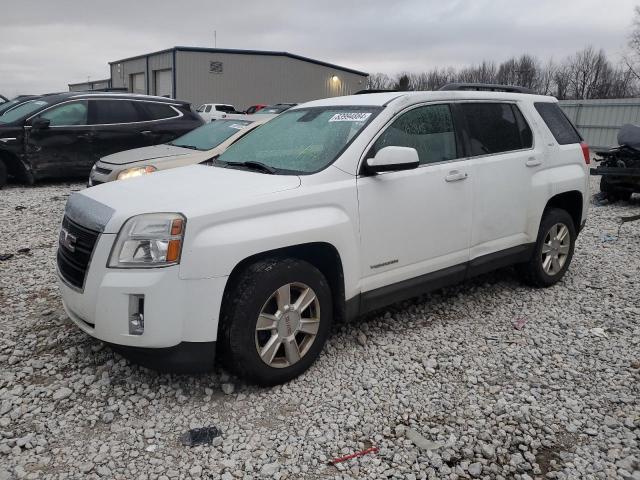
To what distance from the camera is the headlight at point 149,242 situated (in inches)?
116

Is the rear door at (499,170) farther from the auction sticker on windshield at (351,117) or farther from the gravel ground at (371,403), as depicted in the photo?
the auction sticker on windshield at (351,117)

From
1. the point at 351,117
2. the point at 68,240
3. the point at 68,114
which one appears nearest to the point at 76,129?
the point at 68,114

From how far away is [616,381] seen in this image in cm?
357

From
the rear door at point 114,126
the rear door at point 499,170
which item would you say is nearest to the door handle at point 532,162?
the rear door at point 499,170

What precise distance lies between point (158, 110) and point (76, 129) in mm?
1615

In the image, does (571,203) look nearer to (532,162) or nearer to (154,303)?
(532,162)

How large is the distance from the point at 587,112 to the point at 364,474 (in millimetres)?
21601

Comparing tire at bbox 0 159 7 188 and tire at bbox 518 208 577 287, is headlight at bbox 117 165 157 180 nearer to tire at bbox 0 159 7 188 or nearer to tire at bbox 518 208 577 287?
tire at bbox 0 159 7 188

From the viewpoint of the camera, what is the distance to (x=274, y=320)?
3264 millimetres

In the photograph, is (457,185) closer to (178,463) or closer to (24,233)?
(178,463)

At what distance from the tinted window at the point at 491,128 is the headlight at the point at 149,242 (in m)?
2.56

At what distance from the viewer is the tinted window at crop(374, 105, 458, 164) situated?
3.88 meters

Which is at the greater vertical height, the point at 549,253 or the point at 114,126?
the point at 114,126

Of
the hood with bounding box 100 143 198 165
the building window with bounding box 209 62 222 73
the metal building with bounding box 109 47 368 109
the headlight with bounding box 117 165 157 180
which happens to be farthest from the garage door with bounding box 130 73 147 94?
the headlight with bounding box 117 165 157 180
